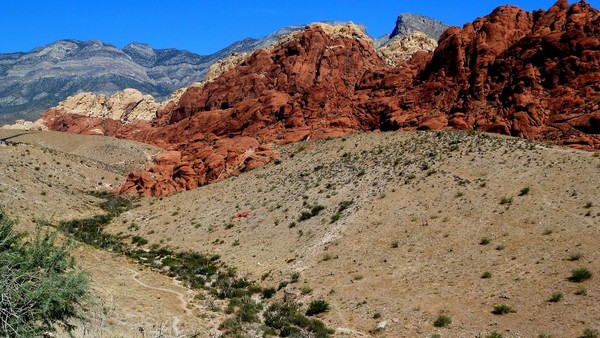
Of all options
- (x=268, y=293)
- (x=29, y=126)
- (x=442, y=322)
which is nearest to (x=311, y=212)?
(x=268, y=293)

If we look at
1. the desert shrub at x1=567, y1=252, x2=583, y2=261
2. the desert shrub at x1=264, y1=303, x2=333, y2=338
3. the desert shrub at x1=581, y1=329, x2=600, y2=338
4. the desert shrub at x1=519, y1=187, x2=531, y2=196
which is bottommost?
the desert shrub at x1=264, y1=303, x2=333, y2=338

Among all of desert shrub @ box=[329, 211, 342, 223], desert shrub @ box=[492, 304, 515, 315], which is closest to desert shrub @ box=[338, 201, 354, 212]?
desert shrub @ box=[329, 211, 342, 223]

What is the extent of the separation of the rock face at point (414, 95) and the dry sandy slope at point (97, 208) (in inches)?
298

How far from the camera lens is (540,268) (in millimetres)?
21422

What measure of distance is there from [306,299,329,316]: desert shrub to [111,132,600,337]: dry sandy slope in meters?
0.48

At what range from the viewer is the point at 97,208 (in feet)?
170

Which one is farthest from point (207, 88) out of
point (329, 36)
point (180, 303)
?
point (180, 303)

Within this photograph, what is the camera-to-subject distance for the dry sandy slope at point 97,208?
19.5 metres

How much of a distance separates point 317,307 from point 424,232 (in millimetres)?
8883

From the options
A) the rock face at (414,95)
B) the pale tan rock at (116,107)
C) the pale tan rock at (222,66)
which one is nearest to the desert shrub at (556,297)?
the rock face at (414,95)

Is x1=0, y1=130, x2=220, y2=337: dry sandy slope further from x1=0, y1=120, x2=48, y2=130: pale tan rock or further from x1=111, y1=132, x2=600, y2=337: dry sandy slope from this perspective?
x1=0, y1=120, x2=48, y2=130: pale tan rock

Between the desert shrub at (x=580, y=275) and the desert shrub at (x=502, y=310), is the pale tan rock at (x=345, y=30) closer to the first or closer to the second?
the desert shrub at (x=580, y=275)

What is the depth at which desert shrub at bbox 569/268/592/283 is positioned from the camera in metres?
19.6

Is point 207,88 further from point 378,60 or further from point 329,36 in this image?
point 378,60
